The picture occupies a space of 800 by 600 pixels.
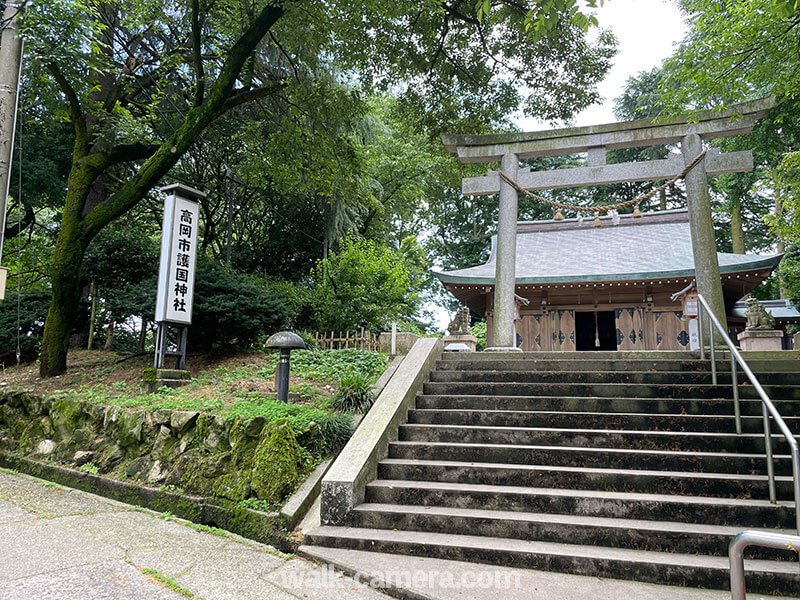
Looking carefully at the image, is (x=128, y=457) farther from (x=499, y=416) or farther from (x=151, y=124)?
(x=151, y=124)

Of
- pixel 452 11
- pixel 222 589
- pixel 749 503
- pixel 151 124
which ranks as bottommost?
pixel 222 589

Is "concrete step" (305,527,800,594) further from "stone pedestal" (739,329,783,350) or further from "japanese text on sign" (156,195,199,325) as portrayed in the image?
"stone pedestal" (739,329,783,350)

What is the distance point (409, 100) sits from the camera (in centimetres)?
1153

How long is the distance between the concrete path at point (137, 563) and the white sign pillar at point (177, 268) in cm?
369

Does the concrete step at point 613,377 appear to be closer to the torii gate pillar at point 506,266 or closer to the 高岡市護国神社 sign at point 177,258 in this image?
the torii gate pillar at point 506,266

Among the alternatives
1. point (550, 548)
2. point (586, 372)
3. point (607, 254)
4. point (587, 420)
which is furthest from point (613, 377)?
point (607, 254)

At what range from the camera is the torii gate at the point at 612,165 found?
7.54 metres

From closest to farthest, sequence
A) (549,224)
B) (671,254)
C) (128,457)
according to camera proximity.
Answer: (128,457) → (671,254) → (549,224)

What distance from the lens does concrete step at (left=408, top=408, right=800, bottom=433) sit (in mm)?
4809

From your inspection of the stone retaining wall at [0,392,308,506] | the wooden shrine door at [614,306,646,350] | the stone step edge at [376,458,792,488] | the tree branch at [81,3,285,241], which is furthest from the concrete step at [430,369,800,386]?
the wooden shrine door at [614,306,646,350]

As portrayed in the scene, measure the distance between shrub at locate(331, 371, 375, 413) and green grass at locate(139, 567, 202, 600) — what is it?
2989mm

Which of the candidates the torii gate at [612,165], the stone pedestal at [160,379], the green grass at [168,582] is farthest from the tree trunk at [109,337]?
the green grass at [168,582]

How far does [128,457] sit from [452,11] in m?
9.27

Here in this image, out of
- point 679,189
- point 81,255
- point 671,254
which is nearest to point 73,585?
point 81,255
